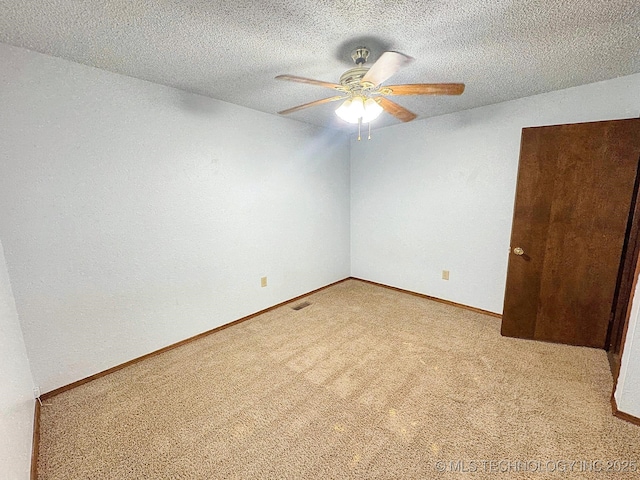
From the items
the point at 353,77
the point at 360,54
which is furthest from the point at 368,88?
the point at 360,54

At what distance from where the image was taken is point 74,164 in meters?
1.72

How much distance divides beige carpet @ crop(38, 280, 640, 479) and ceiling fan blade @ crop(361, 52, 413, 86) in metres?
1.83

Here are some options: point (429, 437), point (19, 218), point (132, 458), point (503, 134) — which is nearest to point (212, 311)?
point (132, 458)

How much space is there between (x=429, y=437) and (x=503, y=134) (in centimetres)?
260

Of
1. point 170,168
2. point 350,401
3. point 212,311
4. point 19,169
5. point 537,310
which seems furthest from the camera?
point 212,311

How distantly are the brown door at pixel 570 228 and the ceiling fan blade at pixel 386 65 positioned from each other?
1.61 metres

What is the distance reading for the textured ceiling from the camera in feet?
4.02

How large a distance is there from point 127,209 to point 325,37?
1.74 metres

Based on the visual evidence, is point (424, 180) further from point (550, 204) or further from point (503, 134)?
point (550, 204)

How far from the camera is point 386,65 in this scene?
47.9 inches

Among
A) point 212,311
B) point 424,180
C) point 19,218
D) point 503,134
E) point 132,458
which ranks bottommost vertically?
point 132,458

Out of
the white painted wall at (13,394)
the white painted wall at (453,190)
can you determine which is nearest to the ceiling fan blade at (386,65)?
the white painted wall at (453,190)

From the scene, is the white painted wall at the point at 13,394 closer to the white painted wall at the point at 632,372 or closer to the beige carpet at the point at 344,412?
the beige carpet at the point at 344,412

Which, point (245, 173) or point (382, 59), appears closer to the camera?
point (382, 59)
